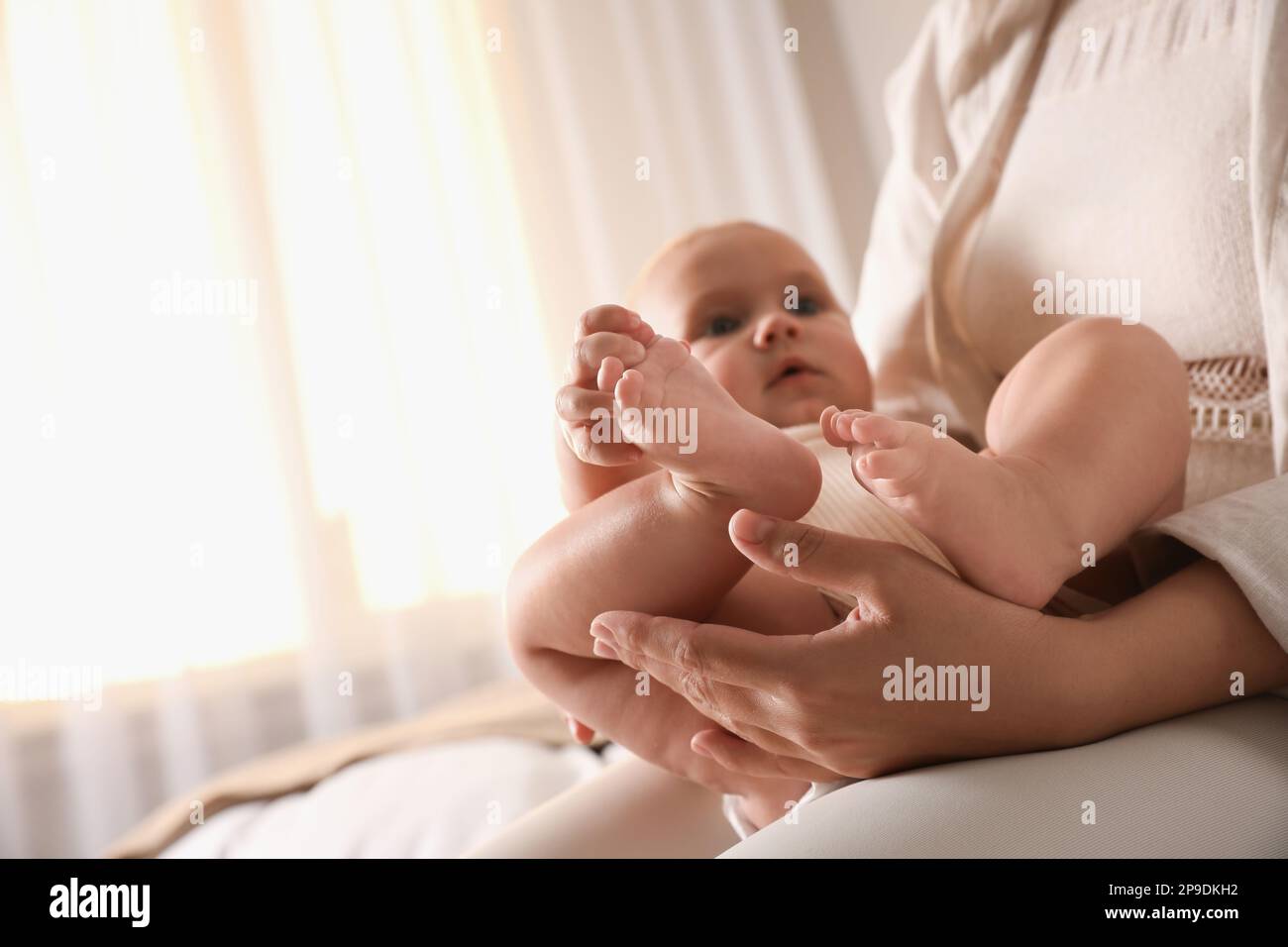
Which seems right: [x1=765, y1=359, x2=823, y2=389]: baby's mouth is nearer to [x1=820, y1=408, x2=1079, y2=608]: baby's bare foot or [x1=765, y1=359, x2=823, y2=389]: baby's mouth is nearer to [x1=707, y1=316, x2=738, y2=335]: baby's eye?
[x1=707, y1=316, x2=738, y2=335]: baby's eye

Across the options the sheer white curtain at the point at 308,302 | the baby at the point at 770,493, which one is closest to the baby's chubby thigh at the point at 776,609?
the baby at the point at 770,493

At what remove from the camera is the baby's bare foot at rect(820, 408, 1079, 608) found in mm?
502

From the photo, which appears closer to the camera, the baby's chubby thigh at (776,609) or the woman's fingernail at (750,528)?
the woman's fingernail at (750,528)

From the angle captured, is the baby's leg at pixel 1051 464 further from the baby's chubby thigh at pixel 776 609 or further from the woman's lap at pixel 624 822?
the woman's lap at pixel 624 822

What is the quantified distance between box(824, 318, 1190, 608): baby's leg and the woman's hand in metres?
0.02

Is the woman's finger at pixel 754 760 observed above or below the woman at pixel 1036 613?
below

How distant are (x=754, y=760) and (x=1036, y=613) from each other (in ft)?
0.63

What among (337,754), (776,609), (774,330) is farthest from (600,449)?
(337,754)

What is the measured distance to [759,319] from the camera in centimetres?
99

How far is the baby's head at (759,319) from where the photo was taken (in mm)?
929

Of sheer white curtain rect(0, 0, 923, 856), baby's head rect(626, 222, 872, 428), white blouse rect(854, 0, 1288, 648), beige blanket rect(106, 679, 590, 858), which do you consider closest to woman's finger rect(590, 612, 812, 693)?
white blouse rect(854, 0, 1288, 648)

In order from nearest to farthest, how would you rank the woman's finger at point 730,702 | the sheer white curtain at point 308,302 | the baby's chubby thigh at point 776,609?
1. the woman's finger at point 730,702
2. the baby's chubby thigh at point 776,609
3. the sheer white curtain at point 308,302
